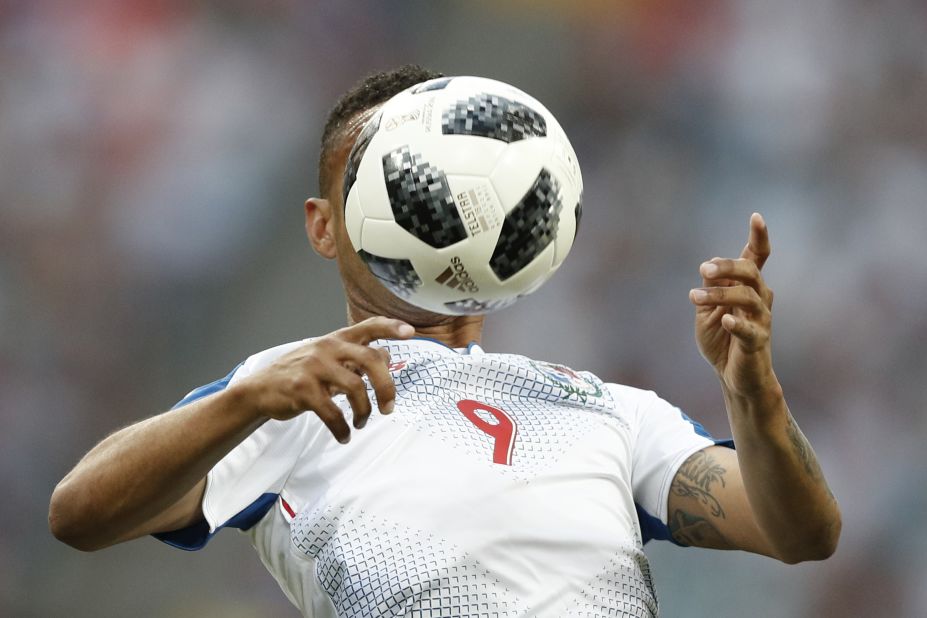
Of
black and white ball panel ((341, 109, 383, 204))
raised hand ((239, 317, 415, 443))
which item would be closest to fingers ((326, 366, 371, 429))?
raised hand ((239, 317, 415, 443))

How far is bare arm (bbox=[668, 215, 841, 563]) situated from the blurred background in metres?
2.55

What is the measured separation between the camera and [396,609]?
2.10m

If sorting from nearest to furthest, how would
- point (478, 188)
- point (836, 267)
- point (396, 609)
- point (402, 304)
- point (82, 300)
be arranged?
point (478, 188)
point (396, 609)
point (402, 304)
point (82, 300)
point (836, 267)

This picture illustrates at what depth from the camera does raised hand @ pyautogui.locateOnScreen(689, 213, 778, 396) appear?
2023 mm

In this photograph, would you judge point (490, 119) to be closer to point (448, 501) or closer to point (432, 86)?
point (432, 86)

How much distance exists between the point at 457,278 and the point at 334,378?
1.16 ft

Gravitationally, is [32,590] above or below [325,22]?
below

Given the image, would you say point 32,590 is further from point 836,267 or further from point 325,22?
point 836,267

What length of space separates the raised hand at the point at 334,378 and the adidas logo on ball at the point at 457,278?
226mm

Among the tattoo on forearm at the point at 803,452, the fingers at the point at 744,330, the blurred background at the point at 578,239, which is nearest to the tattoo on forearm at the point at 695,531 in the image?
the tattoo on forearm at the point at 803,452

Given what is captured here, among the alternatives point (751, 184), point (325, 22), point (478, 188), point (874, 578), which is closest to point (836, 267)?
point (751, 184)

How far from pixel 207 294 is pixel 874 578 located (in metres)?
3.37

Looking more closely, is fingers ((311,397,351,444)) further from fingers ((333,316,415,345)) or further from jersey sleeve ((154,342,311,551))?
jersey sleeve ((154,342,311,551))

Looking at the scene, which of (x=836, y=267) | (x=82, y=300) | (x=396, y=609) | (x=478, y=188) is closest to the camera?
(x=478, y=188)
